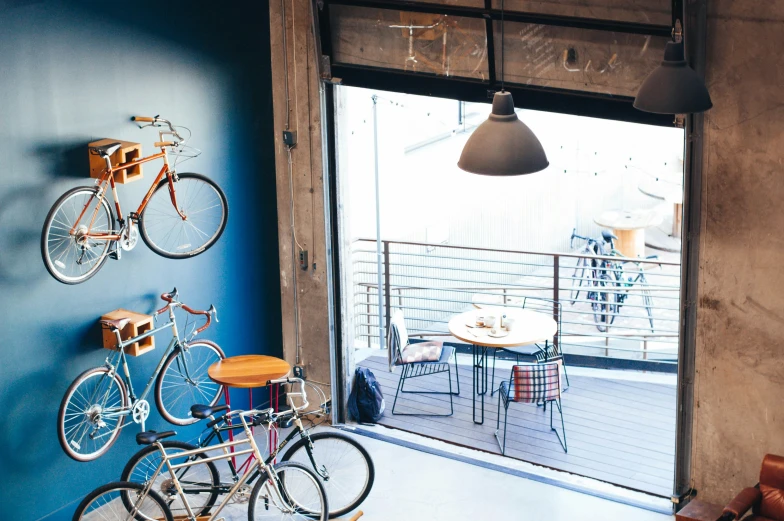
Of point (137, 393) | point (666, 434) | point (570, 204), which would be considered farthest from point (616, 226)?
point (137, 393)

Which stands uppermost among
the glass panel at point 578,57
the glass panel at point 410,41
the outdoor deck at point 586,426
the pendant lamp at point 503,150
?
the glass panel at point 410,41

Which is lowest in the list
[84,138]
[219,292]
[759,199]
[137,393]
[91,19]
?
[137,393]

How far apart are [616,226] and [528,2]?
7040 mm

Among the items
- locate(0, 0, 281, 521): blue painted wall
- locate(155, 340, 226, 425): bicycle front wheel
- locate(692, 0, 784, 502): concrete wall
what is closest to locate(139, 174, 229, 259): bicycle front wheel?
locate(0, 0, 281, 521): blue painted wall

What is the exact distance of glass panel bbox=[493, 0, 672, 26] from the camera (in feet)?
18.1

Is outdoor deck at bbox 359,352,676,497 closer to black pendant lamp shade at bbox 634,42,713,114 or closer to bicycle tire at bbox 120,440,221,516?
bicycle tire at bbox 120,440,221,516

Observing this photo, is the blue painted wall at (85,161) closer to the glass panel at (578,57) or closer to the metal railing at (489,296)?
the metal railing at (489,296)

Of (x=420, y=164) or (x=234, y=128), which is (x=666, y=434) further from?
(x=420, y=164)

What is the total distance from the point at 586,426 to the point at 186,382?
360 centimetres

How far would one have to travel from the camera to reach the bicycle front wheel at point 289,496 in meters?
5.65

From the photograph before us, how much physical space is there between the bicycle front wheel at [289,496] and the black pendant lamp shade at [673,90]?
3195 millimetres

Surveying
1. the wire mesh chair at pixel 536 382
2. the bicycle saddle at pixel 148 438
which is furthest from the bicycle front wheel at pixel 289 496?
the wire mesh chair at pixel 536 382

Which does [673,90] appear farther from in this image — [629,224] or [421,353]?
[629,224]

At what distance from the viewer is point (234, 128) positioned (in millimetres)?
7363
